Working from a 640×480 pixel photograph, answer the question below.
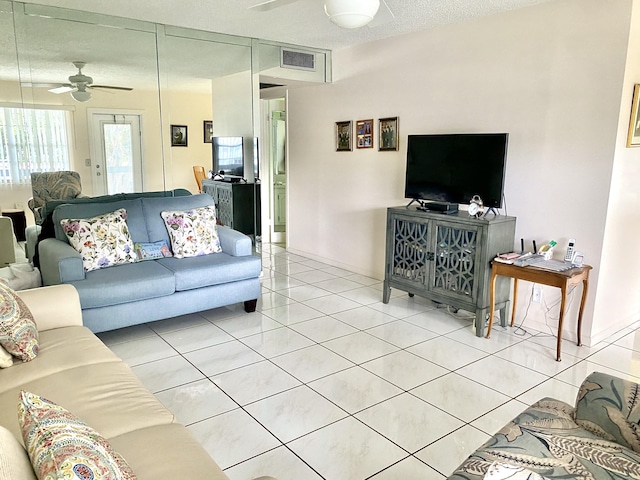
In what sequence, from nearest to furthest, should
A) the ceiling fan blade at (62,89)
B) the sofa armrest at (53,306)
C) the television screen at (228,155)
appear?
the sofa armrest at (53,306)
the ceiling fan blade at (62,89)
the television screen at (228,155)

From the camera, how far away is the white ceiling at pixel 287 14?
11.7ft

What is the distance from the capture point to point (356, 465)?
2.15 meters

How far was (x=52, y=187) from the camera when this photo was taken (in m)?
4.01

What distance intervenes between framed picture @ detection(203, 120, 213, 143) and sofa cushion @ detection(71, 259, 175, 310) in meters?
1.61

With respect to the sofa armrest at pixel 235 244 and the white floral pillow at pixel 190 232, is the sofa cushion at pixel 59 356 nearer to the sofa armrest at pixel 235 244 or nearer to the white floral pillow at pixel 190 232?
the white floral pillow at pixel 190 232

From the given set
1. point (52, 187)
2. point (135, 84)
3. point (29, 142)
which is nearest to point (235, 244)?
point (52, 187)

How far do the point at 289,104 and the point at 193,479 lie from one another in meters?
5.39

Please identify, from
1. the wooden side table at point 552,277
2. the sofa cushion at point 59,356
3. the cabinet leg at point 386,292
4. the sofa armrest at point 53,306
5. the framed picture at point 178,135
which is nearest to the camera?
the sofa cushion at point 59,356

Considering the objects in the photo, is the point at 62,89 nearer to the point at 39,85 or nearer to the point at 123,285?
the point at 39,85

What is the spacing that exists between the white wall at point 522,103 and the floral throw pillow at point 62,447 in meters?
3.36

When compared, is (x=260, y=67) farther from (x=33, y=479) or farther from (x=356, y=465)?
(x=33, y=479)

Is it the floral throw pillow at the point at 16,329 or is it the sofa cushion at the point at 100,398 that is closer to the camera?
the sofa cushion at the point at 100,398

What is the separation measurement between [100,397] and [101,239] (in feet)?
6.67

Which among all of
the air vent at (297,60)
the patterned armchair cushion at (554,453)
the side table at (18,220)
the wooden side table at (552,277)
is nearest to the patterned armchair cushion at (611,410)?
the patterned armchair cushion at (554,453)
